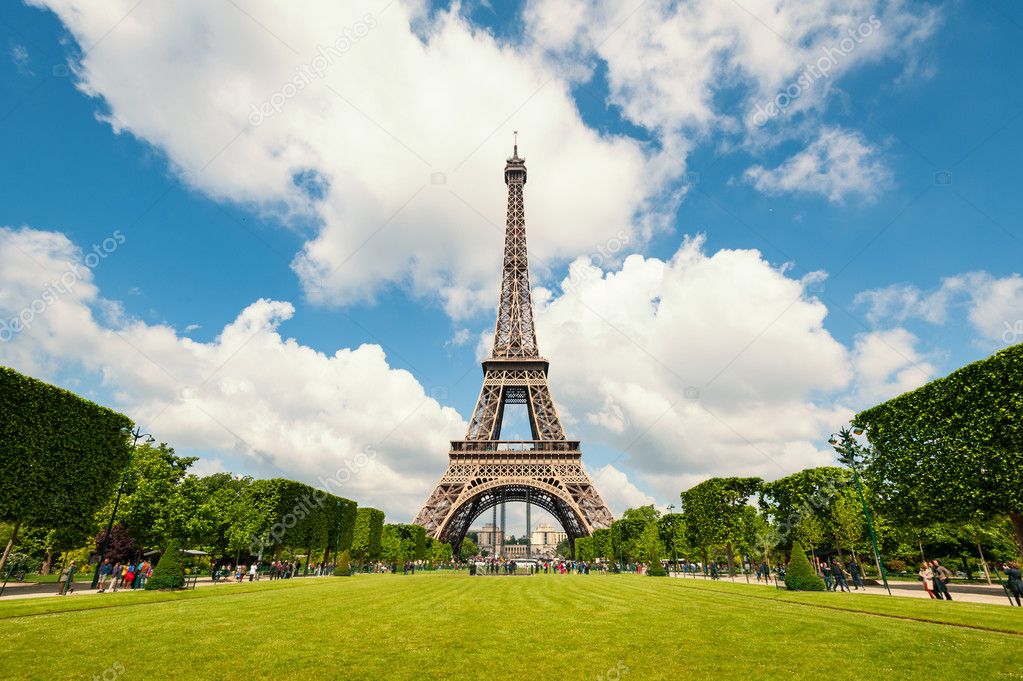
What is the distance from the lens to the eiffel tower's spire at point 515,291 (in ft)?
258

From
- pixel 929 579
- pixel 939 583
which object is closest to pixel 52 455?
pixel 929 579

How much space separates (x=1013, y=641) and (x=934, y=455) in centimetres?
1713

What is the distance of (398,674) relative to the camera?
376 inches

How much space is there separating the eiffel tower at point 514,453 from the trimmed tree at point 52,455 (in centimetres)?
3736

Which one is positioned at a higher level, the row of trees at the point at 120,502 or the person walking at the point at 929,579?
the row of trees at the point at 120,502

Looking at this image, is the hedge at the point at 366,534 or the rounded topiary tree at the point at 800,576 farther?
the hedge at the point at 366,534

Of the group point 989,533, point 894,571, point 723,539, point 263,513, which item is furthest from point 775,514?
point 263,513

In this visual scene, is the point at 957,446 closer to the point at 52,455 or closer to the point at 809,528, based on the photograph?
the point at 809,528


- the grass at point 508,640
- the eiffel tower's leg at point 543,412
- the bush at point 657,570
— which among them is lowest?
the grass at point 508,640

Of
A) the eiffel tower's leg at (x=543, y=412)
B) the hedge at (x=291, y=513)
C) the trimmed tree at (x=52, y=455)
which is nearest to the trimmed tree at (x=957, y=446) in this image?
the eiffel tower's leg at (x=543, y=412)

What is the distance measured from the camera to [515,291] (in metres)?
81.6

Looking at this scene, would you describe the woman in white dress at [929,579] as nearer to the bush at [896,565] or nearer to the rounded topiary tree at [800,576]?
the rounded topiary tree at [800,576]

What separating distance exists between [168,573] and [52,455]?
8559 mm

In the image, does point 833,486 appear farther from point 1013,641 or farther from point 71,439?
point 71,439
